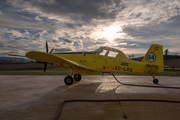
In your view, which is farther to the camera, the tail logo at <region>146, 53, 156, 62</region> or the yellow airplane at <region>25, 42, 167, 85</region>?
the tail logo at <region>146, 53, 156, 62</region>

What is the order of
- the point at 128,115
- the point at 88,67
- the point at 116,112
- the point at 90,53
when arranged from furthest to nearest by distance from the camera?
the point at 90,53 < the point at 88,67 < the point at 116,112 < the point at 128,115

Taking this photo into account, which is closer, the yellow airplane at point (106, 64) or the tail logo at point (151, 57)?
the yellow airplane at point (106, 64)

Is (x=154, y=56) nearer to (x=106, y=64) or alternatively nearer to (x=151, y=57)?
(x=151, y=57)

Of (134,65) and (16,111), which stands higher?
(134,65)

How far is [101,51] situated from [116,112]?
6162 millimetres

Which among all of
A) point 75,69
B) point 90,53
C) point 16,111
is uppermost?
point 90,53

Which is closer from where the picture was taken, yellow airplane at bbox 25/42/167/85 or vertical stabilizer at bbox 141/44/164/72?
yellow airplane at bbox 25/42/167/85

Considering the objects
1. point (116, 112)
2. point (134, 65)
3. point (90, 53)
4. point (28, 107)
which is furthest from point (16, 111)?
point (134, 65)

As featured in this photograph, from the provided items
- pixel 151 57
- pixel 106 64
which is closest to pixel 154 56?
pixel 151 57

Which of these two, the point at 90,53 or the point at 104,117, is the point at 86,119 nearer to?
the point at 104,117

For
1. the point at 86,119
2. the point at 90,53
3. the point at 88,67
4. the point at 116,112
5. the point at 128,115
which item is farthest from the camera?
the point at 90,53

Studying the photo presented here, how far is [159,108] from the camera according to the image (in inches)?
150

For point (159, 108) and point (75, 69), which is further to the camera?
point (75, 69)

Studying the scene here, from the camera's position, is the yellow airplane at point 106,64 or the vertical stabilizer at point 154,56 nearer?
the yellow airplane at point 106,64
